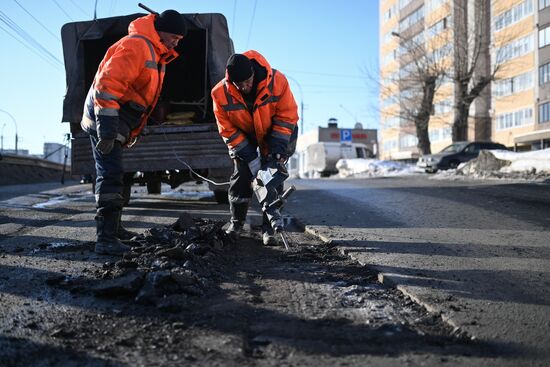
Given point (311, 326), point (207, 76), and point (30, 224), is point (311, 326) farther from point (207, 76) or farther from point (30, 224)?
Answer: point (207, 76)

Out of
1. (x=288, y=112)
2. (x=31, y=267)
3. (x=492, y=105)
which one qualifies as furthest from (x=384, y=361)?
(x=492, y=105)

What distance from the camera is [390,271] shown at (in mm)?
3516

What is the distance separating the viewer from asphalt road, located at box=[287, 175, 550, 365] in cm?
252

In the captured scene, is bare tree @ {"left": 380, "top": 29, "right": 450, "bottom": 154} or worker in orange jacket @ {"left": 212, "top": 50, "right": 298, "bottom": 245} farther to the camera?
bare tree @ {"left": 380, "top": 29, "right": 450, "bottom": 154}

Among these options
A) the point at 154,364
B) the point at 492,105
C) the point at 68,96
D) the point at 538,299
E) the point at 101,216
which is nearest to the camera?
the point at 154,364

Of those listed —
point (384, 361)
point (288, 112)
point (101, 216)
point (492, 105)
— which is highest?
point (492, 105)

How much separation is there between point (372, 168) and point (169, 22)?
80.2 ft

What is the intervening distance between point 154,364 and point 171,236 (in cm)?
268

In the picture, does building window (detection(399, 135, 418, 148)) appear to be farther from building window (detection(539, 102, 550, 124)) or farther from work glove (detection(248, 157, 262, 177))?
work glove (detection(248, 157, 262, 177))

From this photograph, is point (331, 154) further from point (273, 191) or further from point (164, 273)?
point (164, 273)

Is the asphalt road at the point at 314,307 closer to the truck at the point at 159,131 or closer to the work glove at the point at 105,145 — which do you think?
the work glove at the point at 105,145

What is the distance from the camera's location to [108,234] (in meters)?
4.33

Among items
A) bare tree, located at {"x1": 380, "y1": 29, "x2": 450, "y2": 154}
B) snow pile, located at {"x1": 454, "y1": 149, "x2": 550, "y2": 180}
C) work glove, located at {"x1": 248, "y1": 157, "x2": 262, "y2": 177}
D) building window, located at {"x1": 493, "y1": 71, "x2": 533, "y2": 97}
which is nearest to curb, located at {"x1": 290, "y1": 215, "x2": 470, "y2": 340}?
work glove, located at {"x1": 248, "y1": 157, "x2": 262, "y2": 177}

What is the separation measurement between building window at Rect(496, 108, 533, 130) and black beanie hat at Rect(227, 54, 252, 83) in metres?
38.5
